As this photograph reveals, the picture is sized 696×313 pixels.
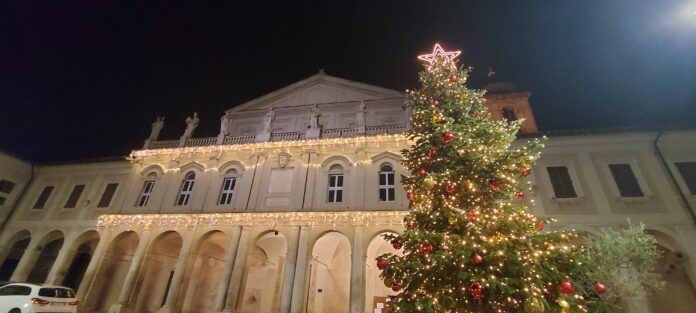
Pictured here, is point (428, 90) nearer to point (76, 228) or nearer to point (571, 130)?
point (571, 130)

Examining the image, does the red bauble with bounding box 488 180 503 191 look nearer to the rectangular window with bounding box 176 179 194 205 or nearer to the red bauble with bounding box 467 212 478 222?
the red bauble with bounding box 467 212 478 222

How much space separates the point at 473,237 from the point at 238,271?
11.9m

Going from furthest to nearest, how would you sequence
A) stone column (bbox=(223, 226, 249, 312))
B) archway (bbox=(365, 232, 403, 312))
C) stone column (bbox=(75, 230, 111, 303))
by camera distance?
archway (bbox=(365, 232, 403, 312)), stone column (bbox=(75, 230, 111, 303)), stone column (bbox=(223, 226, 249, 312))

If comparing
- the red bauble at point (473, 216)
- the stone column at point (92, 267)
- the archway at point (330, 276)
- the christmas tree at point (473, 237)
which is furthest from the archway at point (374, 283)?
the stone column at point (92, 267)

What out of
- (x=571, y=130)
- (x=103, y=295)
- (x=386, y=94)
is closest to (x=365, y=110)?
(x=386, y=94)

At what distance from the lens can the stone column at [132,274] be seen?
1455 centimetres

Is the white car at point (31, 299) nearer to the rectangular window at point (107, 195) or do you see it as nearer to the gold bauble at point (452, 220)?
the rectangular window at point (107, 195)

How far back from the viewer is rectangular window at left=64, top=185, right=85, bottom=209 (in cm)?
1975

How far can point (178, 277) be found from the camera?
1491 centimetres

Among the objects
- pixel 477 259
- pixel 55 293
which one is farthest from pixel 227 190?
pixel 477 259

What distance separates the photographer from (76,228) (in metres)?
18.4

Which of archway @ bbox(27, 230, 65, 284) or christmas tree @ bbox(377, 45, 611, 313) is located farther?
archway @ bbox(27, 230, 65, 284)

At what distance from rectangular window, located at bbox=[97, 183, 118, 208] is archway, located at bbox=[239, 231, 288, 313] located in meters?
10.6

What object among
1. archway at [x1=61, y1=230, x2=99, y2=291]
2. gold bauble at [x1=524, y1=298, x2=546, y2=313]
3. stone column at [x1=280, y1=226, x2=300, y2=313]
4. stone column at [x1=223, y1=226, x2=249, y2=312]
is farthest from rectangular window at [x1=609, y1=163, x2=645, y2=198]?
archway at [x1=61, y1=230, x2=99, y2=291]
